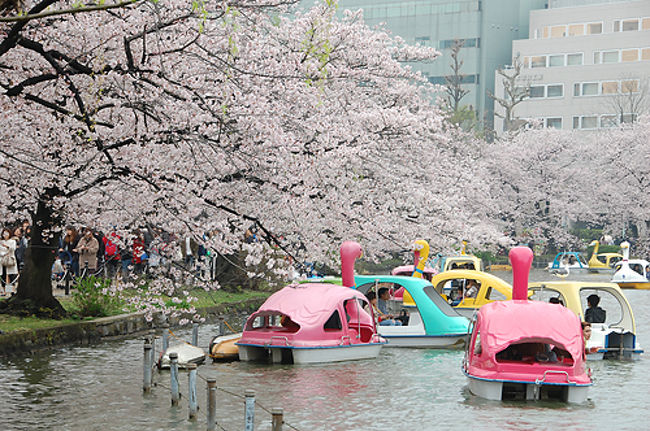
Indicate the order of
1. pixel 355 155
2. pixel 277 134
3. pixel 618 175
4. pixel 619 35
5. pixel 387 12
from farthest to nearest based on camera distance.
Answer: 1. pixel 387 12
2. pixel 619 35
3. pixel 618 175
4. pixel 355 155
5. pixel 277 134

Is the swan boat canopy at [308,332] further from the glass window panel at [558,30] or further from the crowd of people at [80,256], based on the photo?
the glass window panel at [558,30]

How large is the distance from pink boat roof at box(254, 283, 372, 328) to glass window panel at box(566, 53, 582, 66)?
78342mm

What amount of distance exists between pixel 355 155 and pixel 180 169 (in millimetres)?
8898

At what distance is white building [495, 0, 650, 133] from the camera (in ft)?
293

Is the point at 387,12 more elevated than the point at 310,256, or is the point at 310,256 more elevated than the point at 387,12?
the point at 387,12

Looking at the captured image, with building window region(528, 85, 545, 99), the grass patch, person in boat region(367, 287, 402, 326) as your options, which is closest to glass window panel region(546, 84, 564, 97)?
building window region(528, 85, 545, 99)

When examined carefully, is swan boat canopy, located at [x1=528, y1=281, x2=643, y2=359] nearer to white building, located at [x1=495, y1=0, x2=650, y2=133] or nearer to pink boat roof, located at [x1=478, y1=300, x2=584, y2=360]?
pink boat roof, located at [x1=478, y1=300, x2=584, y2=360]

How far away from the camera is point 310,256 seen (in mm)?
20156

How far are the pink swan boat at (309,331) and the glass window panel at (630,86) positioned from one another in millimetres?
68663

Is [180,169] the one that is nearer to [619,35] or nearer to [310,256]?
[310,256]

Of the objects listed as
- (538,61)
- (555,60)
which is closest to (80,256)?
(538,61)

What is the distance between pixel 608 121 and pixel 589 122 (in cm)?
761

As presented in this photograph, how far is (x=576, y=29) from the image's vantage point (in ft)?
307

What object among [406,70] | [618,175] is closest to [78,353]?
[406,70]
